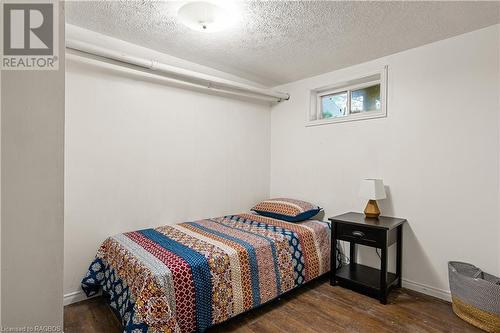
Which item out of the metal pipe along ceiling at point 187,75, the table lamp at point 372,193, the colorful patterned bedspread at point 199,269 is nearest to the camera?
the colorful patterned bedspread at point 199,269

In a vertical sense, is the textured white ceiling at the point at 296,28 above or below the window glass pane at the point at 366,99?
above

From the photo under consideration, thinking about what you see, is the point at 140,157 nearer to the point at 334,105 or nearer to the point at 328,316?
the point at 328,316

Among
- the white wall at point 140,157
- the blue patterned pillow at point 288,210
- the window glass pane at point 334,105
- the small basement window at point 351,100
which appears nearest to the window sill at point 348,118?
the small basement window at point 351,100

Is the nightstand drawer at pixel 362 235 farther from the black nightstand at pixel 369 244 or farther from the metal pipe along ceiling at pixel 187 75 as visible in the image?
the metal pipe along ceiling at pixel 187 75

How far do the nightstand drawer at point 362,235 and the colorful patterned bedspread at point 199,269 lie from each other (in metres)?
A: 0.26

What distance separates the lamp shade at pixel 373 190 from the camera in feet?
8.27

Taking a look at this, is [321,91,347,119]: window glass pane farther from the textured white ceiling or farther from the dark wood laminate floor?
the dark wood laminate floor

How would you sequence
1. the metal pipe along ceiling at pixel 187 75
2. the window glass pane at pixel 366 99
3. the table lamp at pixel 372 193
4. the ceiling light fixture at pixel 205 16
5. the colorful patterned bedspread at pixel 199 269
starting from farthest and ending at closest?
the window glass pane at pixel 366 99, the table lamp at pixel 372 193, the metal pipe along ceiling at pixel 187 75, the ceiling light fixture at pixel 205 16, the colorful patterned bedspread at pixel 199 269

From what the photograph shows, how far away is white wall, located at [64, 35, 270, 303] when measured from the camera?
226cm

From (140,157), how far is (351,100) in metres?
2.44

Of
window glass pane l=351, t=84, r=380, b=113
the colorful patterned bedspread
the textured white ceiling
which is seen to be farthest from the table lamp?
the textured white ceiling

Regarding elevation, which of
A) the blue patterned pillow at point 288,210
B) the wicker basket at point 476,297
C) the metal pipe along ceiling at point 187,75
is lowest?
the wicker basket at point 476,297

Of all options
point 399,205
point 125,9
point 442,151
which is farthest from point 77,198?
point 442,151

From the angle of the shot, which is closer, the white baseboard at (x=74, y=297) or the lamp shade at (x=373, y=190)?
the white baseboard at (x=74, y=297)
